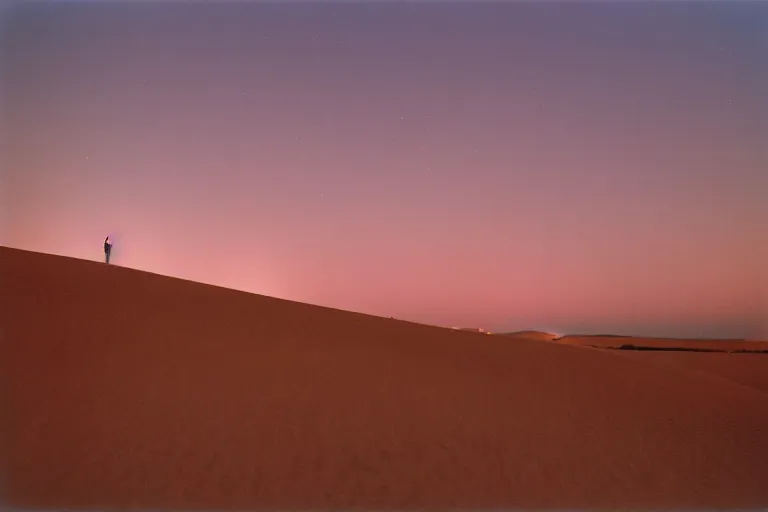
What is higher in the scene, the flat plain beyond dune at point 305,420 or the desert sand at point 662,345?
the flat plain beyond dune at point 305,420

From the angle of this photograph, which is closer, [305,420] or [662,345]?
[305,420]

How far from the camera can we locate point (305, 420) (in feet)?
21.8

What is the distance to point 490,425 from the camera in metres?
7.20

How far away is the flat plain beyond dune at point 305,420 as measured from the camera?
18.2ft

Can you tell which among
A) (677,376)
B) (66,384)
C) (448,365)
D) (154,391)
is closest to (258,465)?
(154,391)

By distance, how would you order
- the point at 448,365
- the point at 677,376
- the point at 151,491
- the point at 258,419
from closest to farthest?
1. the point at 151,491
2. the point at 258,419
3. the point at 448,365
4. the point at 677,376

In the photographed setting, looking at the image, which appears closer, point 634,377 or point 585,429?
point 585,429

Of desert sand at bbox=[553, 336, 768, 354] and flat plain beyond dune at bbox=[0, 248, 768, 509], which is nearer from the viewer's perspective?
flat plain beyond dune at bbox=[0, 248, 768, 509]

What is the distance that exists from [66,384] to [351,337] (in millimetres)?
4977

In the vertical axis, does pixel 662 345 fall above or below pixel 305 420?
below

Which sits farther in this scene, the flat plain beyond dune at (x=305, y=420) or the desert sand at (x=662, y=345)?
the desert sand at (x=662, y=345)

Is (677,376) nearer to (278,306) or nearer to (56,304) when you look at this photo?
(278,306)

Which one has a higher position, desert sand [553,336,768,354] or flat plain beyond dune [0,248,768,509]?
flat plain beyond dune [0,248,768,509]

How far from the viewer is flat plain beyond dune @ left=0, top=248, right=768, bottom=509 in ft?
18.2
